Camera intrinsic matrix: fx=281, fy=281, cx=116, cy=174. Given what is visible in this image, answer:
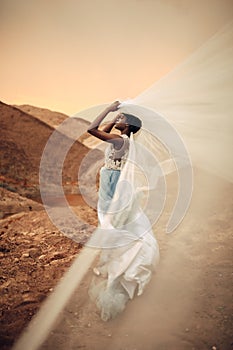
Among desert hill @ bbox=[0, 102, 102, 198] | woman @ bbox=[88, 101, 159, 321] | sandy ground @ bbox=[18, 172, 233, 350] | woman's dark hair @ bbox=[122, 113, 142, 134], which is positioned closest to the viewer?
sandy ground @ bbox=[18, 172, 233, 350]

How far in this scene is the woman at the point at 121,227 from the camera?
2.75 metres

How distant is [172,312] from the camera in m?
2.71

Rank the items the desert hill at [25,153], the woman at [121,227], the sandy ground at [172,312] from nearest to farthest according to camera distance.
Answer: the sandy ground at [172,312] → the woman at [121,227] → the desert hill at [25,153]

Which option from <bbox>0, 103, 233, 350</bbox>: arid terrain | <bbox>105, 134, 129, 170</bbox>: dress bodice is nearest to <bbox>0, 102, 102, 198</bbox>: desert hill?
<bbox>0, 103, 233, 350</bbox>: arid terrain

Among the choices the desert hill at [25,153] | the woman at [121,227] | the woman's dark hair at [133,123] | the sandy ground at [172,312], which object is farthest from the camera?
the desert hill at [25,153]

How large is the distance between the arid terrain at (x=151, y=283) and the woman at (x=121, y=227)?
235 millimetres

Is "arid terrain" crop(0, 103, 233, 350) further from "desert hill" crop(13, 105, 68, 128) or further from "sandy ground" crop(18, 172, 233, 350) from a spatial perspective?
"desert hill" crop(13, 105, 68, 128)

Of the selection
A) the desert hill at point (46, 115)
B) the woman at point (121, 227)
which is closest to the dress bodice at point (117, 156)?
the woman at point (121, 227)

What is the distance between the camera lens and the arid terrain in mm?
2379

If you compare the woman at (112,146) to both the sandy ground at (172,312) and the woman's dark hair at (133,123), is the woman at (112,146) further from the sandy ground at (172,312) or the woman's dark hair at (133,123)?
the sandy ground at (172,312)

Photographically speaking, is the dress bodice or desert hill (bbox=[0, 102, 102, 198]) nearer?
the dress bodice

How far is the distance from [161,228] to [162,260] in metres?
1.22

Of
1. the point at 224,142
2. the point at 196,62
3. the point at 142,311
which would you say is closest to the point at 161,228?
the point at 224,142

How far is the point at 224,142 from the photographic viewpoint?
3.94 meters
